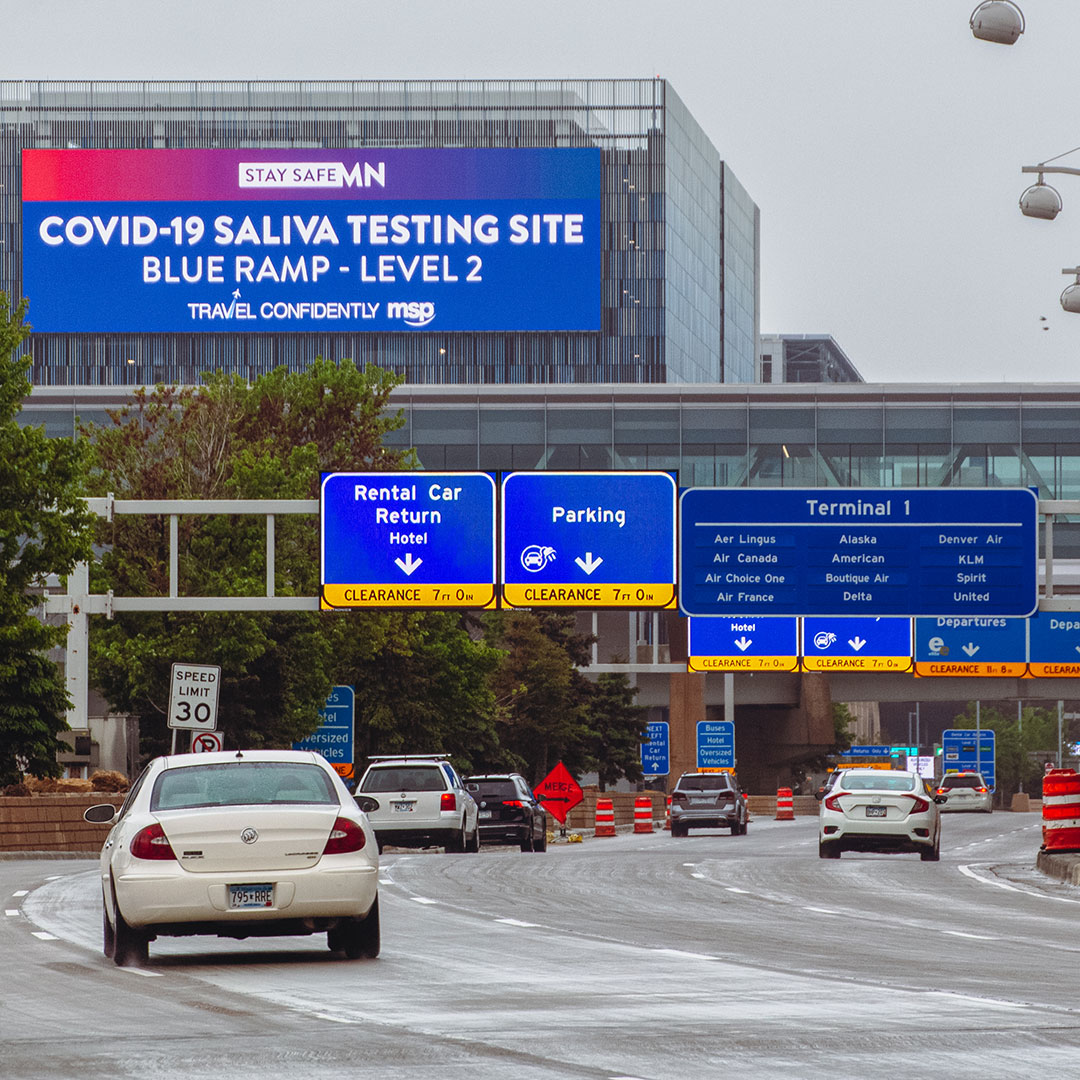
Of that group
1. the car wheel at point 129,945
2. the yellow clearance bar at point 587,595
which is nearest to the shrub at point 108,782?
the yellow clearance bar at point 587,595

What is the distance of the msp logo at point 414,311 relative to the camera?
4567 inches

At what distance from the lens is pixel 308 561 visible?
48219mm

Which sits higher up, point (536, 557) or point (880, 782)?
point (536, 557)

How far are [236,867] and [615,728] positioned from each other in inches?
2907

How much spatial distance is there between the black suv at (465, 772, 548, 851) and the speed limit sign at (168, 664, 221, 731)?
A: 804cm

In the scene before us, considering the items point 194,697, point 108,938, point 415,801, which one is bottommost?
point 415,801

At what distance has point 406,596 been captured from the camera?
35562 millimetres

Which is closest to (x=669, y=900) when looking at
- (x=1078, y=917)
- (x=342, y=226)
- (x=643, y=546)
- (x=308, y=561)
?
(x=1078, y=917)

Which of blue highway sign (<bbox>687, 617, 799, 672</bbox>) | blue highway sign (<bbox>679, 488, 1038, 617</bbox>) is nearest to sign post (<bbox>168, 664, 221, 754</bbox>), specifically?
blue highway sign (<bbox>679, 488, 1038, 617</bbox>)

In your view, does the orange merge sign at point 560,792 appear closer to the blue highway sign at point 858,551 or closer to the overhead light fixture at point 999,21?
the blue highway sign at point 858,551

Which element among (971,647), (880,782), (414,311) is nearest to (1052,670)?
(971,647)

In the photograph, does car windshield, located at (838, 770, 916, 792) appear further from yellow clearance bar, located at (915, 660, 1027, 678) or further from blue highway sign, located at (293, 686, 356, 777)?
yellow clearance bar, located at (915, 660, 1027, 678)

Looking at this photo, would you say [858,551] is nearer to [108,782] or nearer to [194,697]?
[194,697]

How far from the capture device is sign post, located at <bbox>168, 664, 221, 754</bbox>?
35.9 metres
